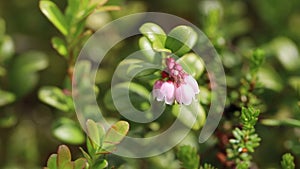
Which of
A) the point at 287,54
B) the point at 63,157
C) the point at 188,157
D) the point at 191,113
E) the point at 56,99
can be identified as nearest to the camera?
the point at 63,157

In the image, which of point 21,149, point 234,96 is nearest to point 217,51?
point 234,96

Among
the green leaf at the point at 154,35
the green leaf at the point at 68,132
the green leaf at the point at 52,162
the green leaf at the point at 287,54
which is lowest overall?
the green leaf at the point at 52,162

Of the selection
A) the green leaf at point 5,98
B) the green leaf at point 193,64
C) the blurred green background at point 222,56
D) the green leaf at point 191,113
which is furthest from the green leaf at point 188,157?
the green leaf at point 5,98

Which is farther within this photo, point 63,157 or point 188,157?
A: point 188,157

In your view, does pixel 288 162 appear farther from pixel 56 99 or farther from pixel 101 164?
pixel 56 99

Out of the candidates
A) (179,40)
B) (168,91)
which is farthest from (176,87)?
(179,40)

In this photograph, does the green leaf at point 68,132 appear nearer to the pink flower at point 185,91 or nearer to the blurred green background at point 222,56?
the blurred green background at point 222,56

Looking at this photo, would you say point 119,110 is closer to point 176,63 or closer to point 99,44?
point 176,63
